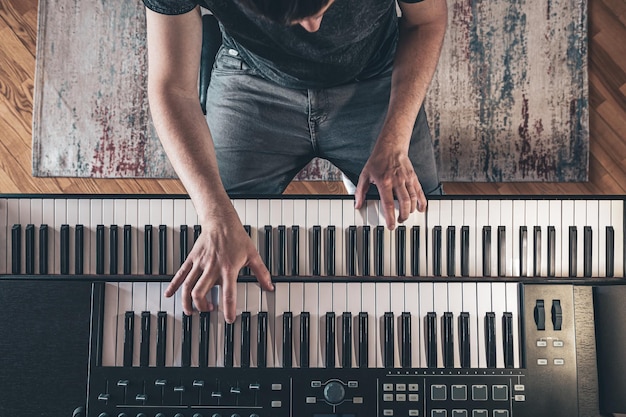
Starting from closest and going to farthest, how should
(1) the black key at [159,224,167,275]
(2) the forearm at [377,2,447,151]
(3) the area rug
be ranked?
1. (1) the black key at [159,224,167,275]
2. (2) the forearm at [377,2,447,151]
3. (3) the area rug

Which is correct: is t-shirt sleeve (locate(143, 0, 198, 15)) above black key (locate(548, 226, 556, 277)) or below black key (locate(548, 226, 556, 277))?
above

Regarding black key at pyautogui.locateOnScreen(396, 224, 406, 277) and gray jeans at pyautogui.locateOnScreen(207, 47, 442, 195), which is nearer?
black key at pyautogui.locateOnScreen(396, 224, 406, 277)

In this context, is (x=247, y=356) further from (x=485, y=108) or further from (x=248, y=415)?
(x=485, y=108)

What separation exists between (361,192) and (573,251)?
52cm

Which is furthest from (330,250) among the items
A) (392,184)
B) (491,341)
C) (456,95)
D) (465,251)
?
(456,95)

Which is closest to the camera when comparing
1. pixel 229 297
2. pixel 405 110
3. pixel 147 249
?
pixel 229 297

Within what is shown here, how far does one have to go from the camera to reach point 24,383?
1380mm

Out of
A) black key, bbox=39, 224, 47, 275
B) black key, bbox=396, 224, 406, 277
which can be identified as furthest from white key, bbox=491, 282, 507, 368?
black key, bbox=39, 224, 47, 275

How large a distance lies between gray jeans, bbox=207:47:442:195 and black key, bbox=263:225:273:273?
29 centimetres

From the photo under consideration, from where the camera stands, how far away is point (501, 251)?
1.43 m

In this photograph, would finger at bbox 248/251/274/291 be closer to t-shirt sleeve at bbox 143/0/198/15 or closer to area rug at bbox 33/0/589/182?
t-shirt sleeve at bbox 143/0/198/15

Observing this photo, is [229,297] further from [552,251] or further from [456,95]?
[456,95]

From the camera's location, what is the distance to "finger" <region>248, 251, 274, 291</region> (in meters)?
1.37

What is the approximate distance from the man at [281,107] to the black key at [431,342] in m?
0.26
